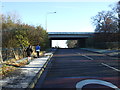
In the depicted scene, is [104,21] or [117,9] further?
[104,21]

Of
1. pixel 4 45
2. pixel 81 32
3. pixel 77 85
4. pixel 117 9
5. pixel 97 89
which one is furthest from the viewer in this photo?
pixel 81 32

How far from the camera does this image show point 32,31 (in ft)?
89.5

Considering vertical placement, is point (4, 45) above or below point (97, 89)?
above

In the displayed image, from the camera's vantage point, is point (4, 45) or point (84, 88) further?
point (4, 45)

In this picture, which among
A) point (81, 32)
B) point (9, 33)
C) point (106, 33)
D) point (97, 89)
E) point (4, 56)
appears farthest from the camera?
point (81, 32)

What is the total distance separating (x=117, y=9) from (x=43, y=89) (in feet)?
125

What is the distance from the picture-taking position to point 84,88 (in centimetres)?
693

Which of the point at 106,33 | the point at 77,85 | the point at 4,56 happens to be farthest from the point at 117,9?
the point at 77,85

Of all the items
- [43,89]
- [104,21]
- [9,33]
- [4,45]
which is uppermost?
[104,21]

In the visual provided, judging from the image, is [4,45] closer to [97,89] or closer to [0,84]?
[0,84]

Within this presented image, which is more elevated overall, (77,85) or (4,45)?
(4,45)

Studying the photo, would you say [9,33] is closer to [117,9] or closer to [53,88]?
[53,88]

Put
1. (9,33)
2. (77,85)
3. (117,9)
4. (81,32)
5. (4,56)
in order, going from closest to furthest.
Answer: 1. (77,85)
2. (4,56)
3. (9,33)
4. (117,9)
5. (81,32)

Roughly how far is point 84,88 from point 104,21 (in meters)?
46.5
